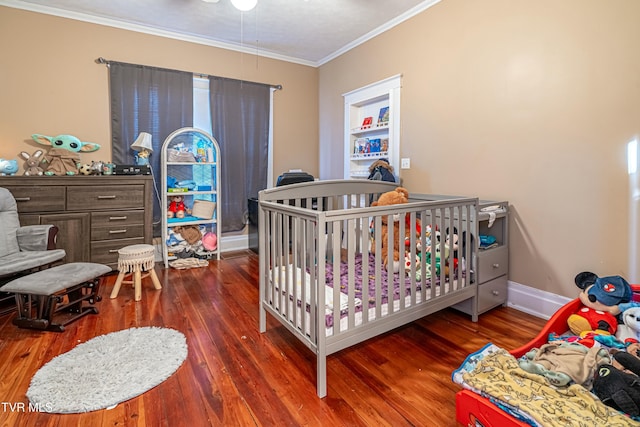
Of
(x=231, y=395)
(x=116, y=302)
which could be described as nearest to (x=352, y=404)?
(x=231, y=395)

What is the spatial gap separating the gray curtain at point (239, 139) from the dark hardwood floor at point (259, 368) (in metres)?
1.64

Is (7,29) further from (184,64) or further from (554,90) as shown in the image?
(554,90)

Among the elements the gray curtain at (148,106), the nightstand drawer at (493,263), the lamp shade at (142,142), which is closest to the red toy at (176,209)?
the gray curtain at (148,106)

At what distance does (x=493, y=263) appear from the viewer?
7.52ft

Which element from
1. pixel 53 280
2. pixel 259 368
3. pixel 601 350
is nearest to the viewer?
pixel 601 350

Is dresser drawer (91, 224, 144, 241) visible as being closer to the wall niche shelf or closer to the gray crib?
the gray crib

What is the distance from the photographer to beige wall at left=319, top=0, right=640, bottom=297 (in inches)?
74.1

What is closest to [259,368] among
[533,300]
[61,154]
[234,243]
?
[533,300]

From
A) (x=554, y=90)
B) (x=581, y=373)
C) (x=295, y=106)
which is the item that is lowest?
(x=581, y=373)

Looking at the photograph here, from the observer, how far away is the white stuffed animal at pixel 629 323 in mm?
1511

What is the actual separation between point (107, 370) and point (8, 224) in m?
1.66

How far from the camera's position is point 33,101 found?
302 cm

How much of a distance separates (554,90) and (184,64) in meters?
3.55

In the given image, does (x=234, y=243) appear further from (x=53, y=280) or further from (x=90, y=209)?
(x=53, y=280)
